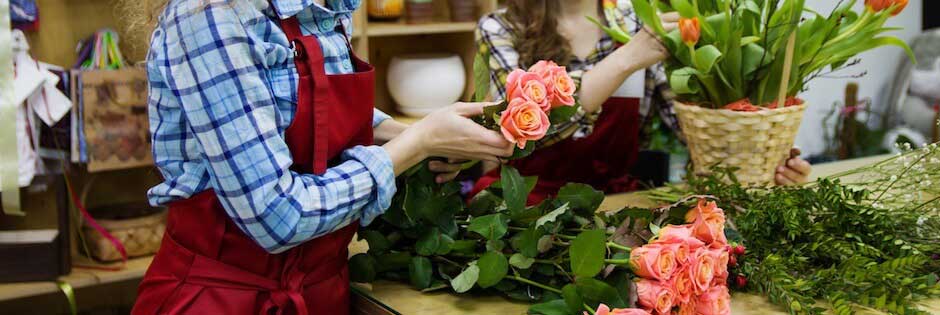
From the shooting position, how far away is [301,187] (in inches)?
43.0

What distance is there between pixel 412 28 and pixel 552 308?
1.84m

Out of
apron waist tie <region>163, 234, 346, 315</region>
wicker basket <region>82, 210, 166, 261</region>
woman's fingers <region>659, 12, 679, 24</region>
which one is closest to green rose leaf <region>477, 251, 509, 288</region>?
apron waist tie <region>163, 234, 346, 315</region>

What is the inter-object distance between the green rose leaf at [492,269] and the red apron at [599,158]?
0.83 meters

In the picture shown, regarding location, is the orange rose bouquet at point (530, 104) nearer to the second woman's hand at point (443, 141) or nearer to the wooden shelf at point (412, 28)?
the second woman's hand at point (443, 141)

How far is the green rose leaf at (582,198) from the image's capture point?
1.32 metres

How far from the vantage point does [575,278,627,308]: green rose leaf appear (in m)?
1.09

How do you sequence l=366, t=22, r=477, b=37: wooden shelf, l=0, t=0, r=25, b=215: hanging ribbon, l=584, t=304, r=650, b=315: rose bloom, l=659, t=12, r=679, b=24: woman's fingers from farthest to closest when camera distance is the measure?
l=366, t=22, r=477, b=37: wooden shelf, l=0, t=0, r=25, b=215: hanging ribbon, l=659, t=12, r=679, b=24: woman's fingers, l=584, t=304, r=650, b=315: rose bloom

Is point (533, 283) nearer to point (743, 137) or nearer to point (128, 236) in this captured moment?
point (743, 137)

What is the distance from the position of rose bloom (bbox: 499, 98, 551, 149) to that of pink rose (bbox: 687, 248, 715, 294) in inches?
9.4

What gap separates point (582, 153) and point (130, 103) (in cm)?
120

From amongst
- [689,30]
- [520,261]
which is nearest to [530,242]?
[520,261]

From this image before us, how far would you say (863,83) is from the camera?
425 cm

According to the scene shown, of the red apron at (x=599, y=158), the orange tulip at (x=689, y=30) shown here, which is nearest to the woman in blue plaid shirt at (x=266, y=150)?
the orange tulip at (x=689, y=30)

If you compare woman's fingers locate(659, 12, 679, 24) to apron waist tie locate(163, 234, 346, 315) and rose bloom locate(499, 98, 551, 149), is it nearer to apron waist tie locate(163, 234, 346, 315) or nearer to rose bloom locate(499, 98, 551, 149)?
rose bloom locate(499, 98, 551, 149)
